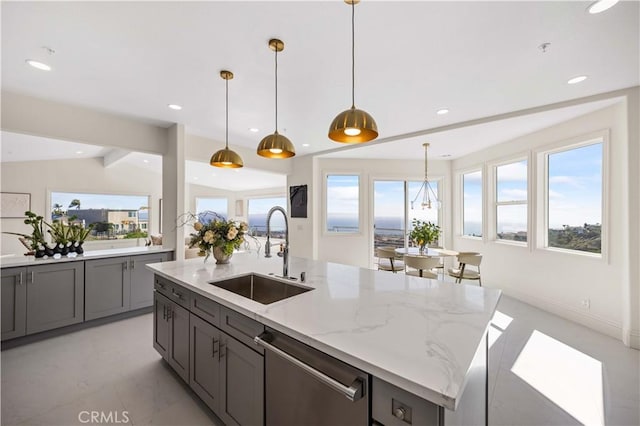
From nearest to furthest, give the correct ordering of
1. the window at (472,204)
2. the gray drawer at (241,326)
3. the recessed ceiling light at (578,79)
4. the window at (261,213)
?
the gray drawer at (241,326), the recessed ceiling light at (578,79), the window at (472,204), the window at (261,213)

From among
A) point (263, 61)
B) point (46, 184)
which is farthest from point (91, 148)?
point (263, 61)

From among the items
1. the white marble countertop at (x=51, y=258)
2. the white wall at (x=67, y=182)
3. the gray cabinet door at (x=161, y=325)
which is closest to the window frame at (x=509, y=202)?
the gray cabinet door at (x=161, y=325)

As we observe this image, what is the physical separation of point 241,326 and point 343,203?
179 inches

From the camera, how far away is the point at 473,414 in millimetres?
→ 1076

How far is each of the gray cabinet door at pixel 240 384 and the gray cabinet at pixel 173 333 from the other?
51cm

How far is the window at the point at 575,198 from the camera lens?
3.21m

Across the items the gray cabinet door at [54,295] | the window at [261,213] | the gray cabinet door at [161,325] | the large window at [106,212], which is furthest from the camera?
the window at [261,213]

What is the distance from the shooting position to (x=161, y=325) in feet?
7.22

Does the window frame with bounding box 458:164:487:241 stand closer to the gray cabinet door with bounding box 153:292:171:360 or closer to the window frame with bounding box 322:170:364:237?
the window frame with bounding box 322:170:364:237

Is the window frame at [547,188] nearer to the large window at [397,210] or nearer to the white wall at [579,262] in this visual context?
the white wall at [579,262]

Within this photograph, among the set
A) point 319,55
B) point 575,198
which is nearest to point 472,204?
point 575,198

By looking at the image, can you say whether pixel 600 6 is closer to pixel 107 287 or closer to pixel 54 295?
pixel 107 287

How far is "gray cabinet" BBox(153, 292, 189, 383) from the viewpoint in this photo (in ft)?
6.18

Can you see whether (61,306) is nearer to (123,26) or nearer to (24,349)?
(24,349)
